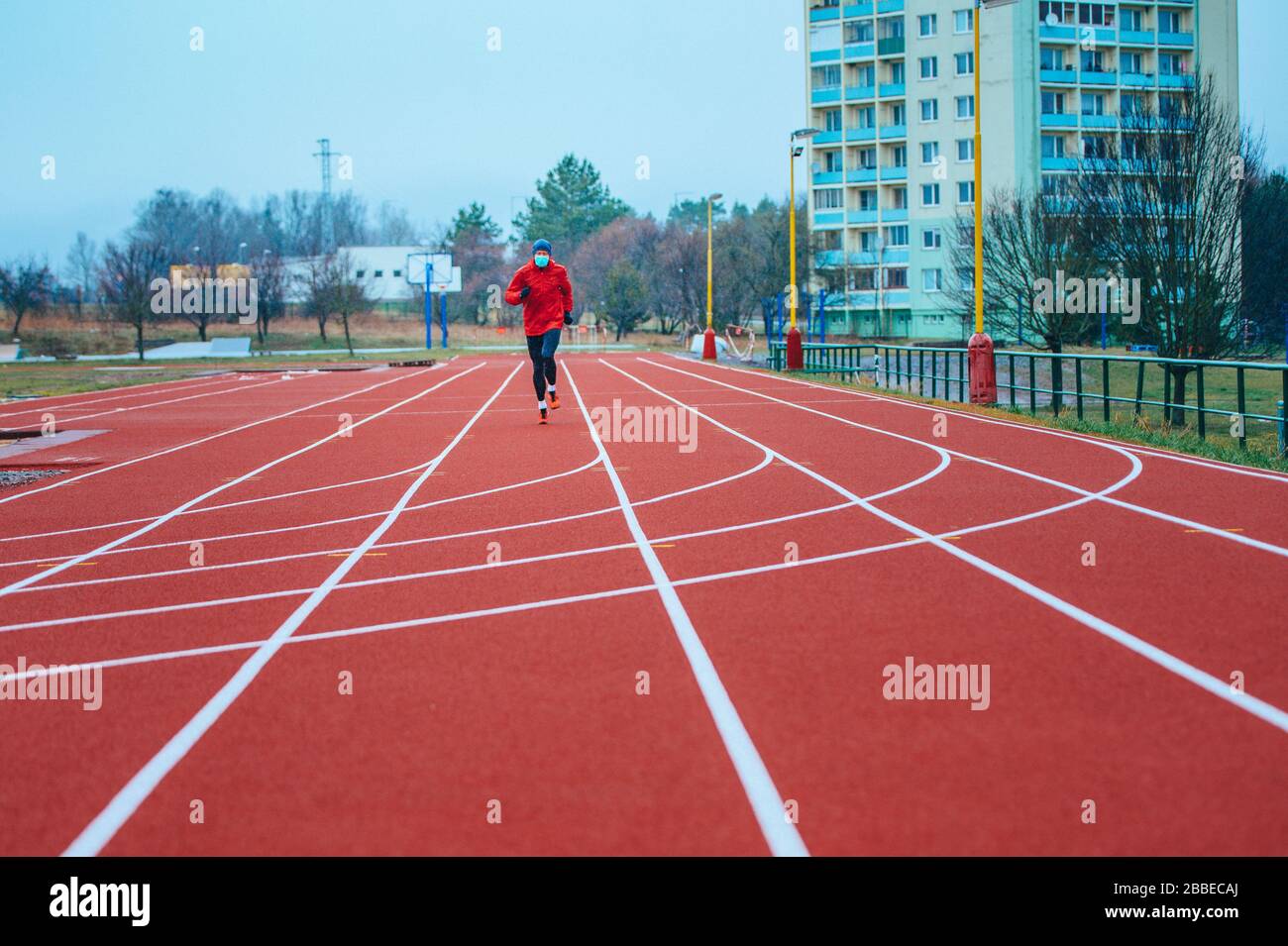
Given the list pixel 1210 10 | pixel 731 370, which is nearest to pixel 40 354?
pixel 731 370

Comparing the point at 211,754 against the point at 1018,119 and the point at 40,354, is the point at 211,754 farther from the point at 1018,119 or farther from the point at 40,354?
the point at 1018,119

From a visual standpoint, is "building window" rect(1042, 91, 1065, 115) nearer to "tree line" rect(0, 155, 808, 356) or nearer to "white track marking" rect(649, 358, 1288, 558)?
"tree line" rect(0, 155, 808, 356)

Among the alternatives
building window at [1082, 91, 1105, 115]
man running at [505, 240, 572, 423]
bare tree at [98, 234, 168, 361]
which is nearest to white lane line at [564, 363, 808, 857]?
man running at [505, 240, 572, 423]

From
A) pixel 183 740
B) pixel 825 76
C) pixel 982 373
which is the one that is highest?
pixel 825 76

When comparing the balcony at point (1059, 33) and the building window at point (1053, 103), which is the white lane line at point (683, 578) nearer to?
the balcony at point (1059, 33)

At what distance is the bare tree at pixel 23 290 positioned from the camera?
7419 cm

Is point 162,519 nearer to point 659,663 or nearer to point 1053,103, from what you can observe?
point 659,663

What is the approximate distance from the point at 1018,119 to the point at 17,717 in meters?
76.6

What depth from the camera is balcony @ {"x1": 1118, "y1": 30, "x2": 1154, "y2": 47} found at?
77125 millimetres

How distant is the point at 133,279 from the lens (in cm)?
6738

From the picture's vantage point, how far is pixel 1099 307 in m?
47.3

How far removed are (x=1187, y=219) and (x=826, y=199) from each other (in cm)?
5513

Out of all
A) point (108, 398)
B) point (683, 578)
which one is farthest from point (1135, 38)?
point (683, 578)

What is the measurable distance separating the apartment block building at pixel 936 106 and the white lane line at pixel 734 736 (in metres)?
68.0
